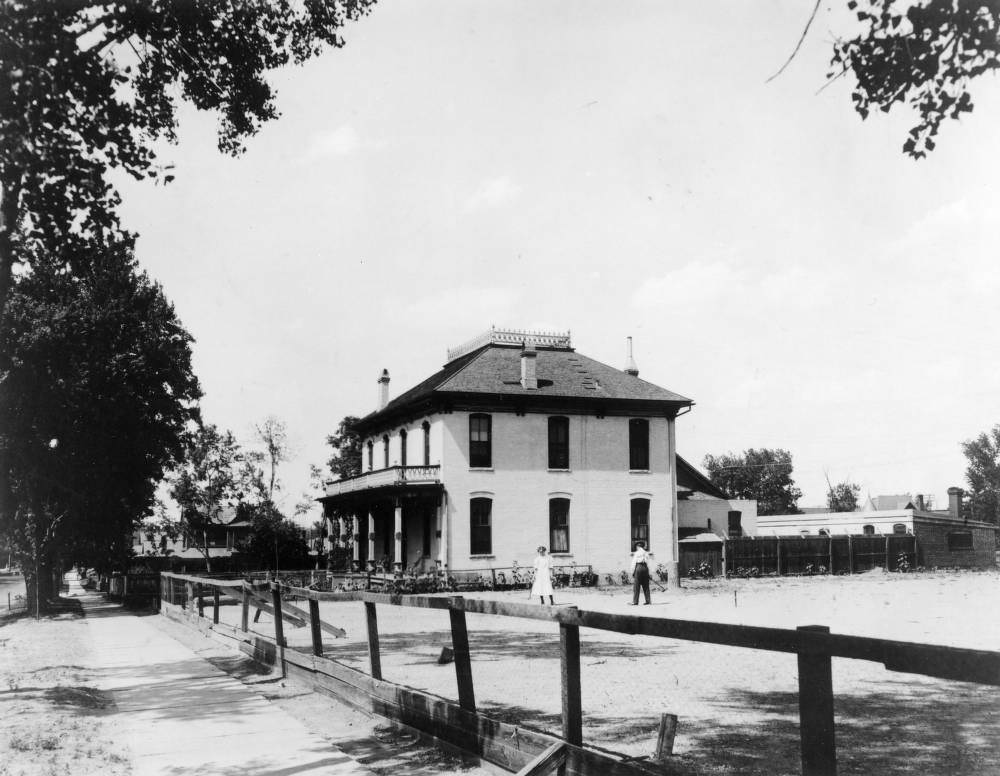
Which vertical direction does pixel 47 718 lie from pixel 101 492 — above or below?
below

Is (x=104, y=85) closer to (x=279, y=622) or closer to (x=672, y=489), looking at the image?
(x=279, y=622)

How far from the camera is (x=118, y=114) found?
864 cm

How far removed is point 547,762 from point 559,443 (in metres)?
30.4

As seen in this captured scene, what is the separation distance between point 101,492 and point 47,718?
19.0 metres

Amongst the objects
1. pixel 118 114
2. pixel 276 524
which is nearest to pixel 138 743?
pixel 118 114

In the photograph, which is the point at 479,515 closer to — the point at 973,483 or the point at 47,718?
the point at 47,718

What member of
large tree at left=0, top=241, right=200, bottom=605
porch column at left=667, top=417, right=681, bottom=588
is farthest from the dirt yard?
porch column at left=667, top=417, right=681, bottom=588

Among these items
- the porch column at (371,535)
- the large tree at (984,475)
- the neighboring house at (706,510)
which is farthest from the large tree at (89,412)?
the large tree at (984,475)

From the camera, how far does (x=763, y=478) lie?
123 meters

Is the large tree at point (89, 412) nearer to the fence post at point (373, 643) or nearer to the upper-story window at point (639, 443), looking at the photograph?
the fence post at point (373, 643)

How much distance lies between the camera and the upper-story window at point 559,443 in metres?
35.2

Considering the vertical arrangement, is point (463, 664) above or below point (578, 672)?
below

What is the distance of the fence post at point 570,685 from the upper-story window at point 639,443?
31.2 m

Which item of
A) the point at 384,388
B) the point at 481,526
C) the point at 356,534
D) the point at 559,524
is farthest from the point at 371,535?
the point at 559,524
